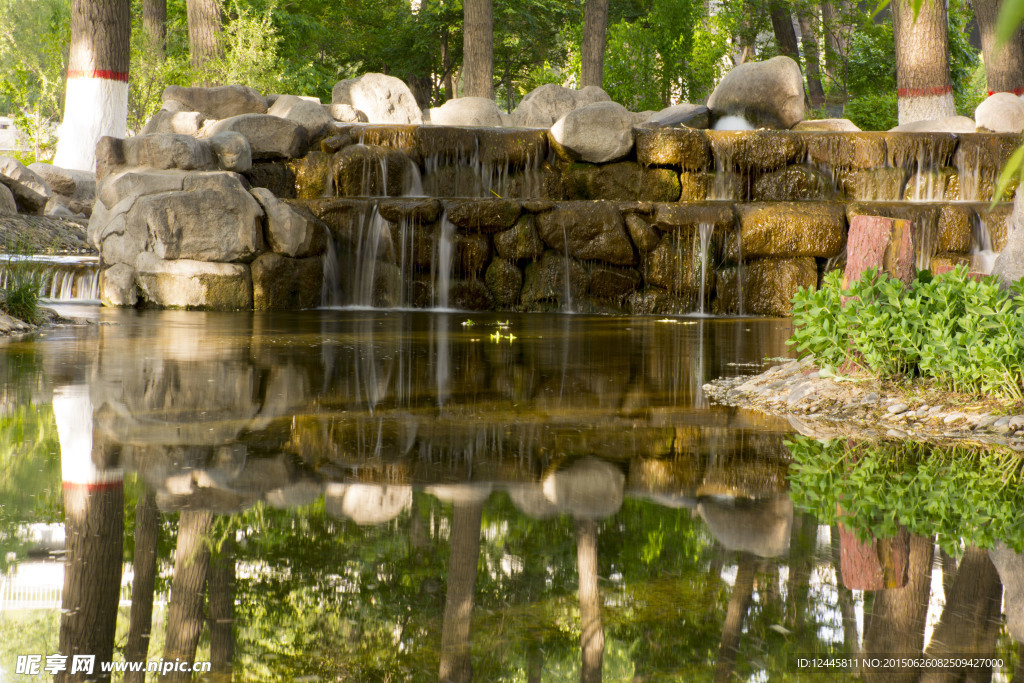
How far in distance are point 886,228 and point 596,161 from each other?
10.0 m

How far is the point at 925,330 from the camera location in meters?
5.39

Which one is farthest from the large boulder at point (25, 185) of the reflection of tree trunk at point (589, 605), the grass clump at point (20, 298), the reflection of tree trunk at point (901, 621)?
the reflection of tree trunk at point (901, 621)

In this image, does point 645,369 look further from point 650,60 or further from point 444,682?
point 650,60

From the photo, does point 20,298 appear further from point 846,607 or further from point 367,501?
point 846,607

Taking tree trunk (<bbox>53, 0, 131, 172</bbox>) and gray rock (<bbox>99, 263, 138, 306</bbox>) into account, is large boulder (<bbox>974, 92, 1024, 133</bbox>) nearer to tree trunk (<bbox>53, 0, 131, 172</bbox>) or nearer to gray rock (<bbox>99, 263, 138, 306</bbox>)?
gray rock (<bbox>99, 263, 138, 306</bbox>)

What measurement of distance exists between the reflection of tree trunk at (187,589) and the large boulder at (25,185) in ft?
49.5

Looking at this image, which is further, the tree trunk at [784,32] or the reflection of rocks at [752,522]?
the tree trunk at [784,32]

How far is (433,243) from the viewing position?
13.5 meters

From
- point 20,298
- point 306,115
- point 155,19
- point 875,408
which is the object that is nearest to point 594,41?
point 306,115

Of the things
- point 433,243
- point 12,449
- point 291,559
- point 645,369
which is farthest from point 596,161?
point 291,559

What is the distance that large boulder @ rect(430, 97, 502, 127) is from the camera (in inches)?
767

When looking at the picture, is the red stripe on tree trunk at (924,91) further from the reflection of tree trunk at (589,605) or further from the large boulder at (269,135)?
the reflection of tree trunk at (589,605)

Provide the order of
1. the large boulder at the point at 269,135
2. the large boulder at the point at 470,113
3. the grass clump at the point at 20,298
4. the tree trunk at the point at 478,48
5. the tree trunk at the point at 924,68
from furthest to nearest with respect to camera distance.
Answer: the tree trunk at the point at 478,48 → the large boulder at the point at 470,113 → the tree trunk at the point at 924,68 → the large boulder at the point at 269,135 → the grass clump at the point at 20,298

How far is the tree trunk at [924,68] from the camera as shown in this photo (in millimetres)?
19109
